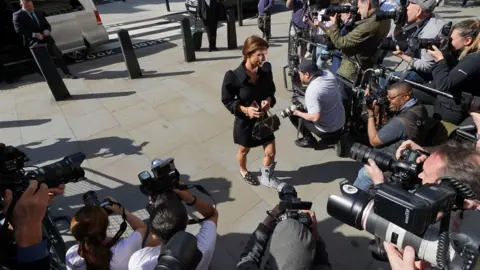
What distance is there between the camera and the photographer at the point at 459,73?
10.5 feet

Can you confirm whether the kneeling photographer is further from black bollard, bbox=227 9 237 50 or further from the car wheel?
the car wheel

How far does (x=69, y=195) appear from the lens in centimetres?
395

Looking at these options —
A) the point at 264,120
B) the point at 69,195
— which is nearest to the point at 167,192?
the point at 264,120

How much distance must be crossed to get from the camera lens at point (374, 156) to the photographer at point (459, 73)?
4.93 feet

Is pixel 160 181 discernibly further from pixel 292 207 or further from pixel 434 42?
pixel 434 42

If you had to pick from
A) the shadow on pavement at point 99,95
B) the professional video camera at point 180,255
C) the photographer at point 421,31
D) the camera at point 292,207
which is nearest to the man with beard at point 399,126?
the camera at point 292,207

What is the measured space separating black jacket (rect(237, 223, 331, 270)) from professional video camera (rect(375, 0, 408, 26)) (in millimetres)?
3143

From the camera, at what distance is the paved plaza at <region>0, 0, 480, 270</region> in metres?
3.53

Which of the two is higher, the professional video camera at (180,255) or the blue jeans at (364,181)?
the professional video camera at (180,255)

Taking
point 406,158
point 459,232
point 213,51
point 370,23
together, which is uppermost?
point 370,23

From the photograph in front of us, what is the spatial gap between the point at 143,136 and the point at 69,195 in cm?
148

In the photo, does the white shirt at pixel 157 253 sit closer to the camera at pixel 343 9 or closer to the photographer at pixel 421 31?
the photographer at pixel 421 31

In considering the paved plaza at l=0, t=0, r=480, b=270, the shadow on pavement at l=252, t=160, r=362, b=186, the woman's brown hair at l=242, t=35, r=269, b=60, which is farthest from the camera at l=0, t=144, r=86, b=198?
the shadow on pavement at l=252, t=160, r=362, b=186

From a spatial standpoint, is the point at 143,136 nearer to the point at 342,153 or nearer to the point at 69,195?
the point at 69,195
